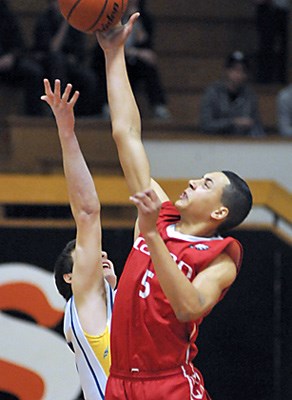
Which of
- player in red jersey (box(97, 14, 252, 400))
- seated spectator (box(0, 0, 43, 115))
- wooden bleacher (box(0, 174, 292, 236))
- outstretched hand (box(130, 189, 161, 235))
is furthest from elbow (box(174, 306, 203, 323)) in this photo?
seated spectator (box(0, 0, 43, 115))

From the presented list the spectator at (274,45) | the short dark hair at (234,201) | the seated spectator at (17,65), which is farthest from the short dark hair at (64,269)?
the spectator at (274,45)

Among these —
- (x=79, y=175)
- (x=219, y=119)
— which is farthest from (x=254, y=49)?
(x=79, y=175)

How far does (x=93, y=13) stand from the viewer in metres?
4.57

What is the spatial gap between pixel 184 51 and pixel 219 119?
2.51 meters

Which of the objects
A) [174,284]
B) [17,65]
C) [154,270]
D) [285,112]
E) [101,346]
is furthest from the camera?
[17,65]

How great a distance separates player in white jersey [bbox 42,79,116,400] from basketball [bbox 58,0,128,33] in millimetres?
295

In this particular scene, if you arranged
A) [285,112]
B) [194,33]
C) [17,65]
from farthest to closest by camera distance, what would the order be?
[194,33] → [17,65] → [285,112]

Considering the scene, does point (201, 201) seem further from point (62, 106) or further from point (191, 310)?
point (62, 106)

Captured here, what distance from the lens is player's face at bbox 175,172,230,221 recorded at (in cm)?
453

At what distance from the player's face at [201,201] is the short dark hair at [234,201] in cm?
2

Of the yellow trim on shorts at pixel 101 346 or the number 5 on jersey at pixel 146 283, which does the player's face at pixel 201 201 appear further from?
the yellow trim on shorts at pixel 101 346

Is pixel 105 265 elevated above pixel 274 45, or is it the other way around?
pixel 105 265

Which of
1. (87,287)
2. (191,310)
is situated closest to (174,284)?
(191,310)

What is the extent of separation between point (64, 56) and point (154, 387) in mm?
5747
